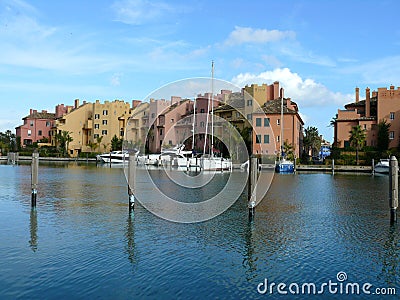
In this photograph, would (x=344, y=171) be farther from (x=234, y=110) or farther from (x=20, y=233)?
(x=20, y=233)

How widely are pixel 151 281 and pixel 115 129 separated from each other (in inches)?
3761

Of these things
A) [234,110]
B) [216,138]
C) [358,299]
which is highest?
[234,110]

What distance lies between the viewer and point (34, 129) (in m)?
115

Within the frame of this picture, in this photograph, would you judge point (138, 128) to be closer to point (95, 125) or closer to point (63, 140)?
point (63, 140)

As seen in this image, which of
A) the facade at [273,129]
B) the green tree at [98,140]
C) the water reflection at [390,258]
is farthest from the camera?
the green tree at [98,140]

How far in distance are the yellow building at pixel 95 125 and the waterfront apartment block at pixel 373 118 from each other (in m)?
50.2

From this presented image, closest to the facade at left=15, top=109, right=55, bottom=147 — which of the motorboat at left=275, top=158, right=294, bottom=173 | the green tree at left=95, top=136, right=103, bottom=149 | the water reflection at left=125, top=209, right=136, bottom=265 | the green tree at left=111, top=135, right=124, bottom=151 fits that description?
the green tree at left=95, top=136, right=103, bottom=149

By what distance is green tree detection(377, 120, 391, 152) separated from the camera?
67.4 meters

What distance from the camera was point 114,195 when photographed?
28.2 meters

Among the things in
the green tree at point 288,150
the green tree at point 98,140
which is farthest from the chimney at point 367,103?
the green tree at point 98,140

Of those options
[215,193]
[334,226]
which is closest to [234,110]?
[215,193]

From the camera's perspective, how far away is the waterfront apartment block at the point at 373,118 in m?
68.4

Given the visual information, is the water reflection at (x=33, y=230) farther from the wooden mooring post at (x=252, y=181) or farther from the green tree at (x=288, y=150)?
the green tree at (x=288, y=150)

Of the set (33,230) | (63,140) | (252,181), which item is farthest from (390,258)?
(63,140)
